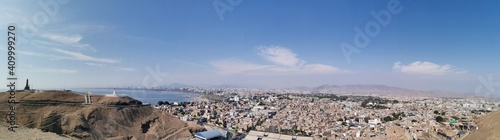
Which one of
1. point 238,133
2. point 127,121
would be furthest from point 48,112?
point 238,133

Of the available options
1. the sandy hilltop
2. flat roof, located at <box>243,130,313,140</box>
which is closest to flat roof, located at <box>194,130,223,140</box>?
flat roof, located at <box>243,130,313,140</box>

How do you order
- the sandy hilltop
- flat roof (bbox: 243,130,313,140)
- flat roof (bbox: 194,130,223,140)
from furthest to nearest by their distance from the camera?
flat roof (bbox: 243,130,313,140), flat roof (bbox: 194,130,223,140), the sandy hilltop

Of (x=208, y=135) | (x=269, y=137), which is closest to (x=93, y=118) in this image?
(x=208, y=135)

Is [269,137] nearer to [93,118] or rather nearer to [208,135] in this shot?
[208,135]

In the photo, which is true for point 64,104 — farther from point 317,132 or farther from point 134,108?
point 317,132

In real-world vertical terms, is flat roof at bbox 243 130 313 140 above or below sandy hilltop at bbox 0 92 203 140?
below

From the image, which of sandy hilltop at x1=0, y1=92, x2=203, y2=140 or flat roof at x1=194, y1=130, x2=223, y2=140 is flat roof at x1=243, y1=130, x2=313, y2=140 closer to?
flat roof at x1=194, y1=130, x2=223, y2=140

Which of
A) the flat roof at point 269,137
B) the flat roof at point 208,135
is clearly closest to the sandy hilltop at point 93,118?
the flat roof at point 208,135

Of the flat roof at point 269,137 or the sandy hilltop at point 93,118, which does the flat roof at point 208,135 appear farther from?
the sandy hilltop at point 93,118
